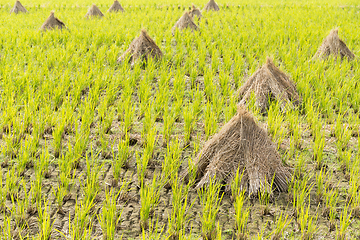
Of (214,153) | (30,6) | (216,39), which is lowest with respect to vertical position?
(30,6)

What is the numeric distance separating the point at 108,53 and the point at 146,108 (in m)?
2.02

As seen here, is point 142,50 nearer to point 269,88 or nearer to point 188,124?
point 269,88

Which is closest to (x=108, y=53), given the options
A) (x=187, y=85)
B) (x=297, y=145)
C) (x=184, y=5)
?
(x=187, y=85)

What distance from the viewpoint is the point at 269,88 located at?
11.8 ft

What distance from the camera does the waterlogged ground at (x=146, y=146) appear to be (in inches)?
75.6

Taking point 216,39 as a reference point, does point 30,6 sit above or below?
below

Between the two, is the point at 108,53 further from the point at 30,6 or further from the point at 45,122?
the point at 30,6

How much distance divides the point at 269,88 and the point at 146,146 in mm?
1578

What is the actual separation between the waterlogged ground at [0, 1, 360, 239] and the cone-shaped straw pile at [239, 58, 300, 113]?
15 centimetres

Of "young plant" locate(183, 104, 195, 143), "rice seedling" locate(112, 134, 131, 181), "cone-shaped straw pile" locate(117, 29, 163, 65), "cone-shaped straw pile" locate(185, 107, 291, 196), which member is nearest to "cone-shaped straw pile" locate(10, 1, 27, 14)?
"cone-shaped straw pile" locate(117, 29, 163, 65)

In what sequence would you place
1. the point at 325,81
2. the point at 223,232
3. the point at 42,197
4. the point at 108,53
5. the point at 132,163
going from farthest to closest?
the point at 108,53, the point at 325,81, the point at 132,163, the point at 42,197, the point at 223,232

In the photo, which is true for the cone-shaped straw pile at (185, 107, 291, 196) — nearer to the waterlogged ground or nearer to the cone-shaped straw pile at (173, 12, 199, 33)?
the waterlogged ground

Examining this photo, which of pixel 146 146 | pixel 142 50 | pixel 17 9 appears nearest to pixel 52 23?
pixel 142 50

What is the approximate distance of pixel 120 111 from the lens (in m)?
3.27
